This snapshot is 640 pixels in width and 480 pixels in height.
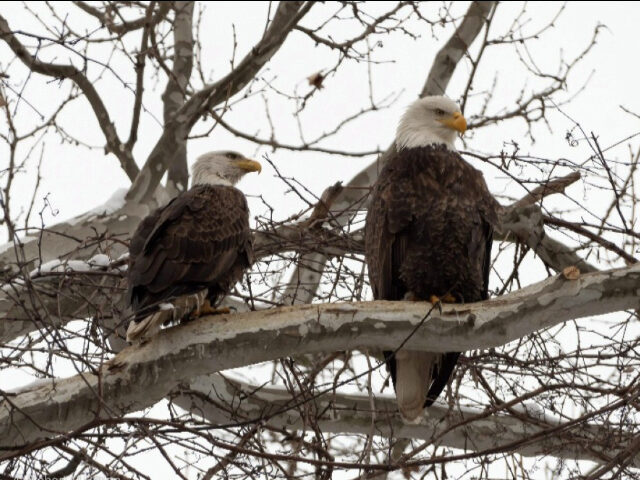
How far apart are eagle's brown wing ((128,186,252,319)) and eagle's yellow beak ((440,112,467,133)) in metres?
1.32

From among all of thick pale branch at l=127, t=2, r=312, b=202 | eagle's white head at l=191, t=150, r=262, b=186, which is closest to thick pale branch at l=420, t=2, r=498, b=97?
thick pale branch at l=127, t=2, r=312, b=202

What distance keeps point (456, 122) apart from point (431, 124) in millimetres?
158

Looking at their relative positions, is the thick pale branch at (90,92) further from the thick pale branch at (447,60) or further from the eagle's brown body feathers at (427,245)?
the eagle's brown body feathers at (427,245)

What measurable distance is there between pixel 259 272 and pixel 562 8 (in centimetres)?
432

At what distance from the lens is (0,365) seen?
4.20m

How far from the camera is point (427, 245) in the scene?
17.2 feet

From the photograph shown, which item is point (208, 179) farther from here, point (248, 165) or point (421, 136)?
point (421, 136)

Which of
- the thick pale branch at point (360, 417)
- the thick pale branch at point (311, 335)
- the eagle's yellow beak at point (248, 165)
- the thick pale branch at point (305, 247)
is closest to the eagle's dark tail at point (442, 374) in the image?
the thick pale branch at point (360, 417)

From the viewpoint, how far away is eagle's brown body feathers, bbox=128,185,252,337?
15.2ft

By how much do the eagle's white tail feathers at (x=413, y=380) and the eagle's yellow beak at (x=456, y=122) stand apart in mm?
1369

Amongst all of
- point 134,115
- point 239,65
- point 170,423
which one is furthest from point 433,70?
point 170,423

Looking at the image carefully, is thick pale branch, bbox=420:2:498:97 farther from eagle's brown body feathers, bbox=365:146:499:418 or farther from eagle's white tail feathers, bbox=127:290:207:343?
eagle's white tail feathers, bbox=127:290:207:343

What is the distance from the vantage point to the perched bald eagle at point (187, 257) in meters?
4.61

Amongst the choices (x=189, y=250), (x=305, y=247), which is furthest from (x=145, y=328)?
(x=305, y=247)
